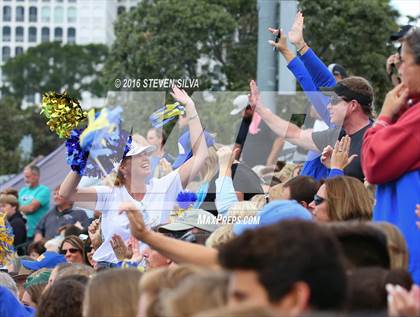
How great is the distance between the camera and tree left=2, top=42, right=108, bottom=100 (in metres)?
128

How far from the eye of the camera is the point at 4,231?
341 inches

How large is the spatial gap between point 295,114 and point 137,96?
1.24 m

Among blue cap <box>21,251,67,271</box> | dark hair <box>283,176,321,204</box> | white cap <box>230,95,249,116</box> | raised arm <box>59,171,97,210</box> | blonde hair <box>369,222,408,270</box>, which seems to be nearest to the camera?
blonde hair <box>369,222,408,270</box>

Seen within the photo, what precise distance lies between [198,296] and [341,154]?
135 inches

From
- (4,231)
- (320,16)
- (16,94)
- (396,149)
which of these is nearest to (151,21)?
(320,16)

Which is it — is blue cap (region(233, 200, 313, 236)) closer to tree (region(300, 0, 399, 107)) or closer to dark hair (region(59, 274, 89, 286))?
dark hair (region(59, 274, 89, 286))

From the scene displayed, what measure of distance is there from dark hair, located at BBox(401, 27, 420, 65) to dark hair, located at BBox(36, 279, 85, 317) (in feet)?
6.54

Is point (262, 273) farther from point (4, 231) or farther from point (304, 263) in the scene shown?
point (4, 231)

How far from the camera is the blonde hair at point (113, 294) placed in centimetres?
480

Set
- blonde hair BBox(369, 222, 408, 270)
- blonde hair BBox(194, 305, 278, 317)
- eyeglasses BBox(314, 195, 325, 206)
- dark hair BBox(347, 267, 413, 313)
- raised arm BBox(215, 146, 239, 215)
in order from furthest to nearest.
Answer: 1. raised arm BBox(215, 146, 239, 215)
2. eyeglasses BBox(314, 195, 325, 206)
3. blonde hair BBox(369, 222, 408, 270)
4. dark hair BBox(347, 267, 413, 313)
5. blonde hair BBox(194, 305, 278, 317)

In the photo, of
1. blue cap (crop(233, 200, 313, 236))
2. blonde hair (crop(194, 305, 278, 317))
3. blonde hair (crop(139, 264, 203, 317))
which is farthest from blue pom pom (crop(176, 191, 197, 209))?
blonde hair (crop(194, 305, 278, 317))

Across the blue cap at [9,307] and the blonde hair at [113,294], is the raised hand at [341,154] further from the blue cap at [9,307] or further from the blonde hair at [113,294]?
the blonde hair at [113,294]

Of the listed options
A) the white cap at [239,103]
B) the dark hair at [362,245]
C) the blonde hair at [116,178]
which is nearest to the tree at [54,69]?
the white cap at [239,103]

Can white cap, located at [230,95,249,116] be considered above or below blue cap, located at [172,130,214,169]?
above
